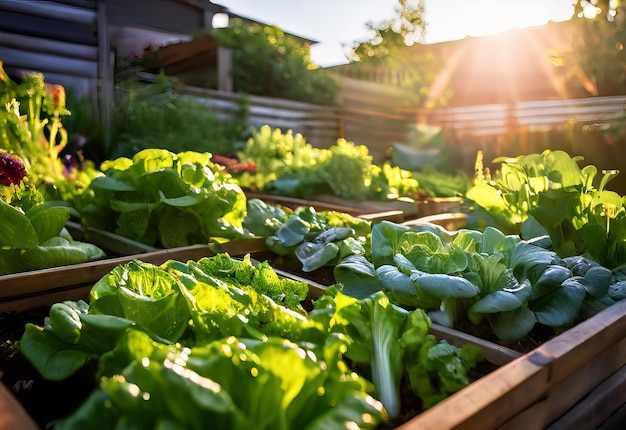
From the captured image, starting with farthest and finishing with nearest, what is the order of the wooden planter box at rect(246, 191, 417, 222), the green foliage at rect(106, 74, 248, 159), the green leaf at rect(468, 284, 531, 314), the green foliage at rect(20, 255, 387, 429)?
1. the green foliage at rect(106, 74, 248, 159)
2. the wooden planter box at rect(246, 191, 417, 222)
3. the green leaf at rect(468, 284, 531, 314)
4. the green foliage at rect(20, 255, 387, 429)

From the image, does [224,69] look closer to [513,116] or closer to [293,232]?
[513,116]

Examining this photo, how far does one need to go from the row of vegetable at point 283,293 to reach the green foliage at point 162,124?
A: 2193mm

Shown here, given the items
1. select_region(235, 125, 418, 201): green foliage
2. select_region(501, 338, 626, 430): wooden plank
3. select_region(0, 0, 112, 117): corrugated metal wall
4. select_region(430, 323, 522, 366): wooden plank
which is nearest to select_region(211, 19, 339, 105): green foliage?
select_region(0, 0, 112, 117): corrugated metal wall

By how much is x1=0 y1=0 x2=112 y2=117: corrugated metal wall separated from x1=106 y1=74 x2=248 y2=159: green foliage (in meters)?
0.31

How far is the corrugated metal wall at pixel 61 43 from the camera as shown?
450 centimetres

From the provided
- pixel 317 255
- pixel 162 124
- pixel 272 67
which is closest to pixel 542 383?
pixel 317 255

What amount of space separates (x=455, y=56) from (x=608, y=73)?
13.8ft

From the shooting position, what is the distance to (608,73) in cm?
580

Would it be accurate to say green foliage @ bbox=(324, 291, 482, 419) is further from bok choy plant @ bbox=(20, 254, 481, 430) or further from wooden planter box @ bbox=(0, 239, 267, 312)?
wooden planter box @ bbox=(0, 239, 267, 312)

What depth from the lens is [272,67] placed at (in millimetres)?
7148

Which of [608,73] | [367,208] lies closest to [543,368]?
[367,208]

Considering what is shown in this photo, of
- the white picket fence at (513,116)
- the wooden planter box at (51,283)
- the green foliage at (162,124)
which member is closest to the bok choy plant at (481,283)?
the wooden planter box at (51,283)

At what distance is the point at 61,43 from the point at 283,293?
450cm

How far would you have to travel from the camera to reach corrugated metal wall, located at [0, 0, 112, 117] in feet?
14.8
